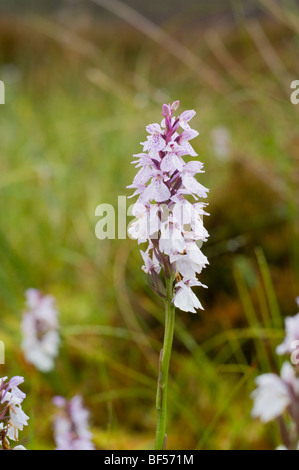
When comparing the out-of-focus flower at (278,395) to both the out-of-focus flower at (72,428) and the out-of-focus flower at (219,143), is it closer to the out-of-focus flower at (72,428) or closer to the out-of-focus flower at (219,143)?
the out-of-focus flower at (72,428)

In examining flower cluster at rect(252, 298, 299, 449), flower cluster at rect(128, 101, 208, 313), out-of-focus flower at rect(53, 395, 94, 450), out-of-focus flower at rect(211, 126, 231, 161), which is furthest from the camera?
out-of-focus flower at rect(211, 126, 231, 161)

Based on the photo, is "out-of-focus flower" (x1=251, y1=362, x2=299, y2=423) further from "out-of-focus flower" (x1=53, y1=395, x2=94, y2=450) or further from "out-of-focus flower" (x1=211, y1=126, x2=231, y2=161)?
"out-of-focus flower" (x1=211, y1=126, x2=231, y2=161)

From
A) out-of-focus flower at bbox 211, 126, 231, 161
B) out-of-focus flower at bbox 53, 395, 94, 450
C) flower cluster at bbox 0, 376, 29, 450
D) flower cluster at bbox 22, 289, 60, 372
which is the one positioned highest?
out-of-focus flower at bbox 211, 126, 231, 161

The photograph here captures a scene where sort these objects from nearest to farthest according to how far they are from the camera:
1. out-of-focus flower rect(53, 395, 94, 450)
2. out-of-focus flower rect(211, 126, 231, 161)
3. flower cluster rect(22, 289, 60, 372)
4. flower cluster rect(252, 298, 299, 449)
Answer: flower cluster rect(252, 298, 299, 449) → out-of-focus flower rect(53, 395, 94, 450) → flower cluster rect(22, 289, 60, 372) → out-of-focus flower rect(211, 126, 231, 161)

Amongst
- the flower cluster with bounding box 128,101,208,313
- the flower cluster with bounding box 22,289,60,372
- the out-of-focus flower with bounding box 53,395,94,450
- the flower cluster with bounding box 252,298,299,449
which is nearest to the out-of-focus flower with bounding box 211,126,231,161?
the flower cluster with bounding box 22,289,60,372

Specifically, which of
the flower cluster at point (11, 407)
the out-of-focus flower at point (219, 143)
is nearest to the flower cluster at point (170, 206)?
the flower cluster at point (11, 407)

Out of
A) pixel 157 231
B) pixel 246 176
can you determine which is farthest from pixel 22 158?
pixel 157 231

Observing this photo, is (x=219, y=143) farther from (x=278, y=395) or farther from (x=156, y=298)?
(x=278, y=395)
